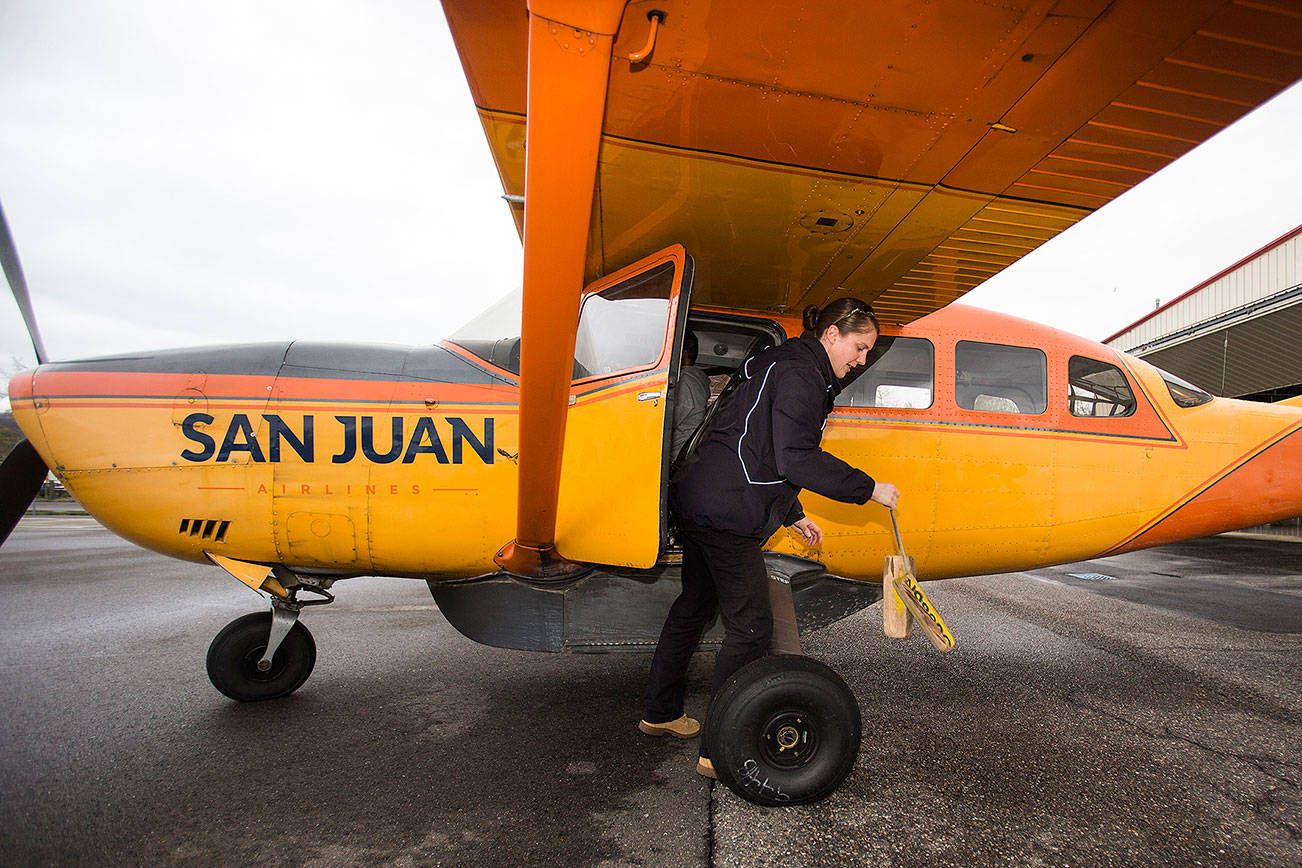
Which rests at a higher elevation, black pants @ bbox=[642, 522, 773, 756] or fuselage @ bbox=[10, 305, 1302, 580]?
fuselage @ bbox=[10, 305, 1302, 580]

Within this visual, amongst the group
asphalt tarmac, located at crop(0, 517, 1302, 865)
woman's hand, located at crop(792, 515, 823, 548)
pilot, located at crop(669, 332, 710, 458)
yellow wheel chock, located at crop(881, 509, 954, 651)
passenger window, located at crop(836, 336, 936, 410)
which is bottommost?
asphalt tarmac, located at crop(0, 517, 1302, 865)

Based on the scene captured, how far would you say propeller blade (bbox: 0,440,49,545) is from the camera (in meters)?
2.64

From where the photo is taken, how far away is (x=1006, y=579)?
8445mm

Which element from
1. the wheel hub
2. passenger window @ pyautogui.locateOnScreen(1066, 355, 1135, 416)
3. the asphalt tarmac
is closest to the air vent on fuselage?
Answer: the asphalt tarmac

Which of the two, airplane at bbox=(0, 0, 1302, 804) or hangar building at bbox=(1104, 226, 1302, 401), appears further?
hangar building at bbox=(1104, 226, 1302, 401)

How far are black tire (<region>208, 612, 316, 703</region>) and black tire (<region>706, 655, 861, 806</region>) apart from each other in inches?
97.2

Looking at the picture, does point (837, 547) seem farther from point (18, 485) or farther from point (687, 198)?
Result: point (18, 485)

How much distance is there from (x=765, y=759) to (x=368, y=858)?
130 centimetres

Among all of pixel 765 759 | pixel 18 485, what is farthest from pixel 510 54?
pixel 18 485

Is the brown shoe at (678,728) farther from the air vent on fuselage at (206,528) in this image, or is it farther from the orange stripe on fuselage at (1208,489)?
the orange stripe on fuselage at (1208,489)

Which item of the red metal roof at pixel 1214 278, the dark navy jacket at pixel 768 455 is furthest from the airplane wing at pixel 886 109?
the red metal roof at pixel 1214 278

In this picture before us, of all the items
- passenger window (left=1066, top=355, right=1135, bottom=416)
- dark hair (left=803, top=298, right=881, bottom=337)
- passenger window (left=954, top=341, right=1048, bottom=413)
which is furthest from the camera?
passenger window (left=1066, top=355, right=1135, bottom=416)

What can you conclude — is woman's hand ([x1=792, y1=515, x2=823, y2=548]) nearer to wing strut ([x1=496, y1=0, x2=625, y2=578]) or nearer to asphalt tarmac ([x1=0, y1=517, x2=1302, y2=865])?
asphalt tarmac ([x1=0, y1=517, x2=1302, y2=865])

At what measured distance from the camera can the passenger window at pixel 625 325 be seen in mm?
2561
